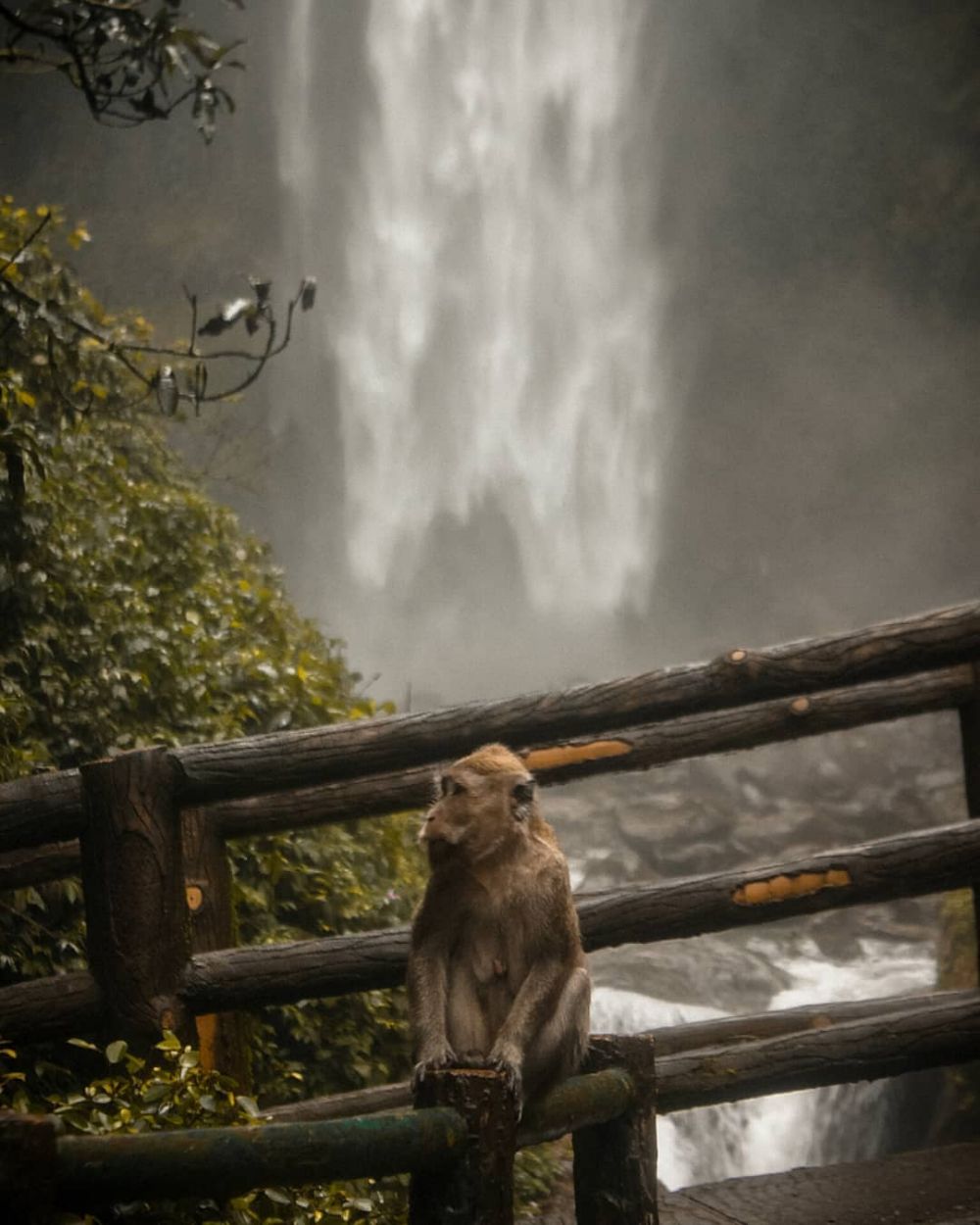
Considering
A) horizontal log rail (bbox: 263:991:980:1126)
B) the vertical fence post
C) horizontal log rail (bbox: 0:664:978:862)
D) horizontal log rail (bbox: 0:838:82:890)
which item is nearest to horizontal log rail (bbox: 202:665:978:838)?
horizontal log rail (bbox: 0:664:978:862)

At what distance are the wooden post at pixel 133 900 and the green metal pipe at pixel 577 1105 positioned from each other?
1.18m

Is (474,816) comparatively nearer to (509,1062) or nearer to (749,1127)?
(509,1062)

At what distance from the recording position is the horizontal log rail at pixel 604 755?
10.6 ft

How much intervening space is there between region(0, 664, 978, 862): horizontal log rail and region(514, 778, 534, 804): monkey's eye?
2.81 ft

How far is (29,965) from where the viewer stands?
3.88 m

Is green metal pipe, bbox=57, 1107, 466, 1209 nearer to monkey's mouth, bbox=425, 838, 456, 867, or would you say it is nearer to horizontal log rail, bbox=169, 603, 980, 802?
monkey's mouth, bbox=425, 838, 456, 867

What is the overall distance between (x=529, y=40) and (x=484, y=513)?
959 centimetres

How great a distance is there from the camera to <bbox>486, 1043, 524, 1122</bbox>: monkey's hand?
1.95 meters

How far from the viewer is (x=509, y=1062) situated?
2.01 meters

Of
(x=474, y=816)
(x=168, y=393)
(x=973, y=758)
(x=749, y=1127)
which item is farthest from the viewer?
(x=749, y=1127)

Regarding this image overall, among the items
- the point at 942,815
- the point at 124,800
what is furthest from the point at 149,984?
the point at 942,815

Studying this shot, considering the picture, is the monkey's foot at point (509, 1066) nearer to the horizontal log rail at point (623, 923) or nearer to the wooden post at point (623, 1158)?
the wooden post at point (623, 1158)

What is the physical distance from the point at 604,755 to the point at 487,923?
104 cm

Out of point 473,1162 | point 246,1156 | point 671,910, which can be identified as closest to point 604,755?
point 671,910
